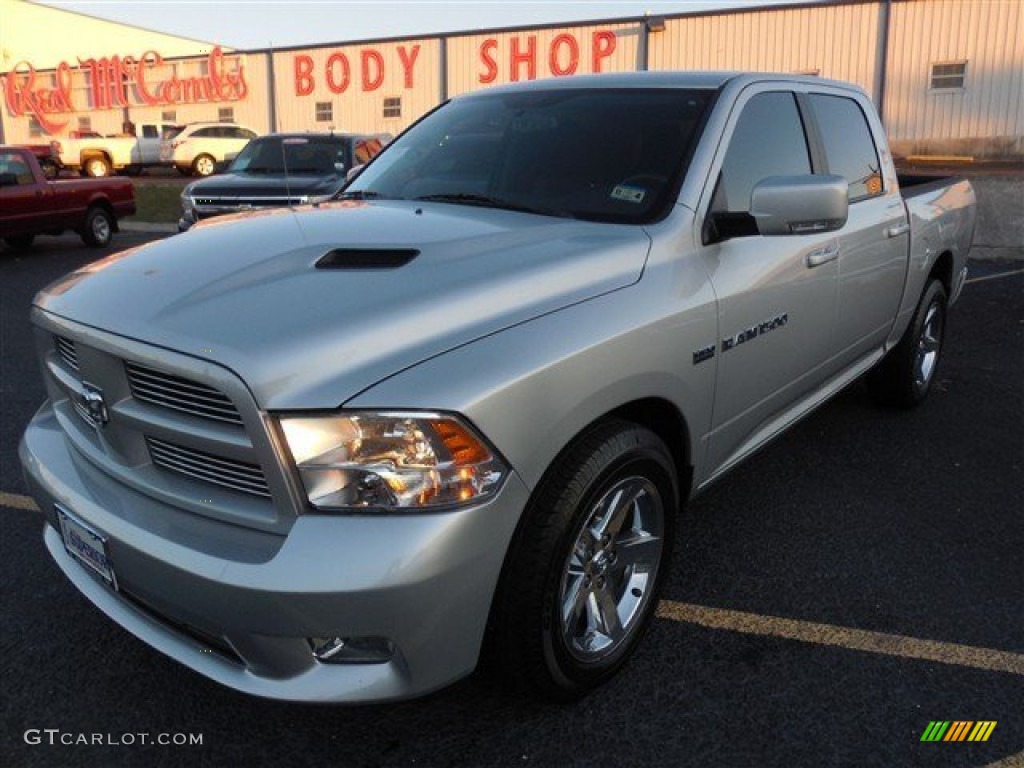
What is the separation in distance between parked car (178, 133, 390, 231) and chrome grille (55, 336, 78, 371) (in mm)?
7495

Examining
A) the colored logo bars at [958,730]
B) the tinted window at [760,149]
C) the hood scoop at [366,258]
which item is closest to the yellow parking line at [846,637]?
the colored logo bars at [958,730]

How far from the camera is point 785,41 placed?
25.2 m

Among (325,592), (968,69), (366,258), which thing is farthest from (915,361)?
(968,69)

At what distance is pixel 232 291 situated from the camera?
2391 millimetres

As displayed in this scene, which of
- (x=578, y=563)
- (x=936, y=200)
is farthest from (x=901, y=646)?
(x=936, y=200)

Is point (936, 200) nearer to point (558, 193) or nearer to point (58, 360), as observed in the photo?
point (558, 193)

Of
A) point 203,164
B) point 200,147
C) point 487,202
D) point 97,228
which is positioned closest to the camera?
point 487,202

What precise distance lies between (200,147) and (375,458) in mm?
28733

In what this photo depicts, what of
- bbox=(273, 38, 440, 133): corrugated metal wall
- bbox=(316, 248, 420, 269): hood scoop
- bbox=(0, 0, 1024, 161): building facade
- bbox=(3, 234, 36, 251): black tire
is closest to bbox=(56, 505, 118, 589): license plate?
bbox=(316, 248, 420, 269): hood scoop

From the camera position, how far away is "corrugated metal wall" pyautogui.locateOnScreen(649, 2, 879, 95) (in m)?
24.5

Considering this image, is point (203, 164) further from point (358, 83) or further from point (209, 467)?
point (209, 467)

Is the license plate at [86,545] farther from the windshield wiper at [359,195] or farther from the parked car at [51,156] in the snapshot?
the parked car at [51,156]

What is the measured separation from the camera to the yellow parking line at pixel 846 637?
2.90 meters

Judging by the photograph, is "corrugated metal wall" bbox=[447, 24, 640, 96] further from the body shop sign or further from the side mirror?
the side mirror
